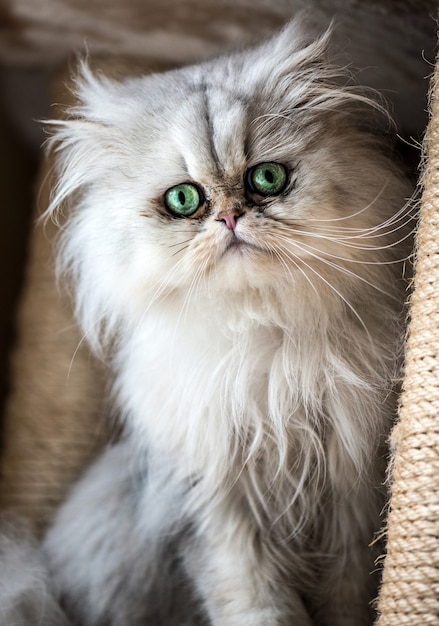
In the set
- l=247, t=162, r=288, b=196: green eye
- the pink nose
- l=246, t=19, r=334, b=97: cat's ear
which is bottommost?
the pink nose

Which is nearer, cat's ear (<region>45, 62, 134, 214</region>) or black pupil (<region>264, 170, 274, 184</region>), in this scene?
black pupil (<region>264, 170, 274, 184</region>)

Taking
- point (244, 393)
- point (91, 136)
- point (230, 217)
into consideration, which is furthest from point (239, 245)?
point (91, 136)

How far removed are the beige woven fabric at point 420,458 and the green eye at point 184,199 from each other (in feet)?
1.23

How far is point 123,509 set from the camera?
1.53m

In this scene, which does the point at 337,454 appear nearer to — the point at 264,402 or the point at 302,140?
the point at 264,402

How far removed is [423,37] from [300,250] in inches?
28.3

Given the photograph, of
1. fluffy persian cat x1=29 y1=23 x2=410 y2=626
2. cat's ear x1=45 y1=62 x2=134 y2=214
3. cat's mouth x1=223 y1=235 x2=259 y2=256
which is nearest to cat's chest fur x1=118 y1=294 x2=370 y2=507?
fluffy persian cat x1=29 y1=23 x2=410 y2=626

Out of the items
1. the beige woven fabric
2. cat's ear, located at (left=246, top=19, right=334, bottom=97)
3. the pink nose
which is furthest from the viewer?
cat's ear, located at (left=246, top=19, right=334, bottom=97)

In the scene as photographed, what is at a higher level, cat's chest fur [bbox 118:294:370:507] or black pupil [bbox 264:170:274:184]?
black pupil [bbox 264:170:274:184]

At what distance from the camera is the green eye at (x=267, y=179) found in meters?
1.17

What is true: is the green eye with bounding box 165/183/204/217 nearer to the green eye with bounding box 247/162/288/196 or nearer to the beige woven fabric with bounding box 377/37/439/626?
the green eye with bounding box 247/162/288/196

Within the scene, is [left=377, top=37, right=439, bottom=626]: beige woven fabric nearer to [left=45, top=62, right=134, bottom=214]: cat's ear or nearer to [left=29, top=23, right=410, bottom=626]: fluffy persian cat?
[left=29, top=23, right=410, bottom=626]: fluffy persian cat

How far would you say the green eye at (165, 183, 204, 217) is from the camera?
1.20 meters

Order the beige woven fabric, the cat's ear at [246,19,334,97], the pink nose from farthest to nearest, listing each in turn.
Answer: the cat's ear at [246,19,334,97], the pink nose, the beige woven fabric
